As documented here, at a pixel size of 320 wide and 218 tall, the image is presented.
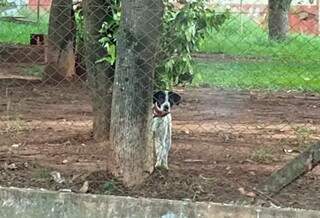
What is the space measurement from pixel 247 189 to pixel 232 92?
6361mm

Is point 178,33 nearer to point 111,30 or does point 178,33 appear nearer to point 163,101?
point 111,30

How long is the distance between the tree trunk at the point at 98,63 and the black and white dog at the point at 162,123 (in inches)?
21.7

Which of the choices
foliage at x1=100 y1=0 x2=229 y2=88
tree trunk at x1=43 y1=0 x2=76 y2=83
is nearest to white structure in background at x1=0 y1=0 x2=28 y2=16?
tree trunk at x1=43 y1=0 x2=76 y2=83

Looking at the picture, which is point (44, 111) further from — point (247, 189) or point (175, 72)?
point (247, 189)

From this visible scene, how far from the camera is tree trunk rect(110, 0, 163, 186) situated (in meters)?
5.49

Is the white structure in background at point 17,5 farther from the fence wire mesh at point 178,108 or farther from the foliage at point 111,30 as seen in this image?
the foliage at point 111,30

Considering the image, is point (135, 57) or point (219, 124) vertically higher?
point (135, 57)

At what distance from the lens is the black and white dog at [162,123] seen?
636 cm

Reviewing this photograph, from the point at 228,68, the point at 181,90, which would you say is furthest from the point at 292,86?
the point at 181,90

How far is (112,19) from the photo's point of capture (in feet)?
22.7

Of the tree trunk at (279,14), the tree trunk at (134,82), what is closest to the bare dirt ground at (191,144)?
the tree trunk at (134,82)

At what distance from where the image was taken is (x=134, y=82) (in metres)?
5.50

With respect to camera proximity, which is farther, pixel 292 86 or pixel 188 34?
pixel 292 86

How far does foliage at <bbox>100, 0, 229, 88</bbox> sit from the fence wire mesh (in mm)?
15
